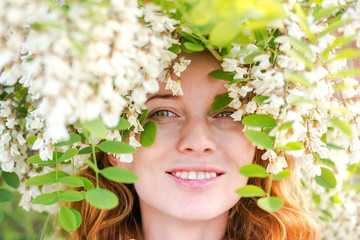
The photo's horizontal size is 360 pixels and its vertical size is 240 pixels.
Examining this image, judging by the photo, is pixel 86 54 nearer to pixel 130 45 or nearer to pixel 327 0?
pixel 130 45

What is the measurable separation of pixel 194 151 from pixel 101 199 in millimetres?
576

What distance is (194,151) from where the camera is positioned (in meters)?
1.60

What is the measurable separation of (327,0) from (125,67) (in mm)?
591

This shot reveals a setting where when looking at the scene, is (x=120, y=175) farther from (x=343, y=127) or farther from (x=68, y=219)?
(x=343, y=127)

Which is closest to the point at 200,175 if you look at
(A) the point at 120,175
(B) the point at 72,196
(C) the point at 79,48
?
(B) the point at 72,196

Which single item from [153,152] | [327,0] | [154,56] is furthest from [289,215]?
[154,56]

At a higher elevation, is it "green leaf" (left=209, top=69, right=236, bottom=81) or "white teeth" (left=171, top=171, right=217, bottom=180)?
"green leaf" (left=209, top=69, right=236, bottom=81)

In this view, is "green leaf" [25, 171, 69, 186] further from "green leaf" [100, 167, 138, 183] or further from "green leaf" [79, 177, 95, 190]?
"green leaf" [100, 167, 138, 183]

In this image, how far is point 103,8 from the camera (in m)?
0.90

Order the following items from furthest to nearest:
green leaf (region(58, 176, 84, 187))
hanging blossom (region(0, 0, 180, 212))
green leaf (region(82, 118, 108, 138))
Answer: green leaf (region(58, 176, 84, 187)), green leaf (region(82, 118, 108, 138)), hanging blossom (region(0, 0, 180, 212))

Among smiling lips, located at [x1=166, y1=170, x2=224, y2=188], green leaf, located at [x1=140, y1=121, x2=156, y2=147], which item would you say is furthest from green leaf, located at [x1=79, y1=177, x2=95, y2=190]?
smiling lips, located at [x1=166, y1=170, x2=224, y2=188]

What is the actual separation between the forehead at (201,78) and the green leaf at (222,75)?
0.29 feet

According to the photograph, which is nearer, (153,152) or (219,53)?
(219,53)

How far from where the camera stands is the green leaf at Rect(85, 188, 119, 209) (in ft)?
3.47
